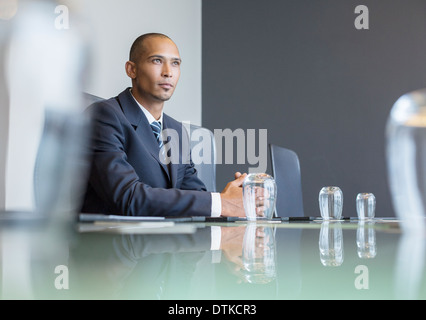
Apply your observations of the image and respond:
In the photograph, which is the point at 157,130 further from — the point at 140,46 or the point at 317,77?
the point at 317,77

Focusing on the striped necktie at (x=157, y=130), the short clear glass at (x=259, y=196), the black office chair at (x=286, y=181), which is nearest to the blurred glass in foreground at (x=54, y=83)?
the short clear glass at (x=259, y=196)

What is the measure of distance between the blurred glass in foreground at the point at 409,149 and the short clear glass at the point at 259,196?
55 centimetres

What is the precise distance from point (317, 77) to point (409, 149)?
3.29 m

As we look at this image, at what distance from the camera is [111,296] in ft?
0.50

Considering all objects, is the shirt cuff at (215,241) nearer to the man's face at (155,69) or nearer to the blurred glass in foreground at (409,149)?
the blurred glass in foreground at (409,149)

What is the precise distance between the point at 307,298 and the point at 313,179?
3.36 metres

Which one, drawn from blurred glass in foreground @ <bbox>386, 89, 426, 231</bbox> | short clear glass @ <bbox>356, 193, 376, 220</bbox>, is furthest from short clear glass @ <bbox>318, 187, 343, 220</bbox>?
blurred glass in foreground @ <bbox>386, 89, 426, 231</bbox>

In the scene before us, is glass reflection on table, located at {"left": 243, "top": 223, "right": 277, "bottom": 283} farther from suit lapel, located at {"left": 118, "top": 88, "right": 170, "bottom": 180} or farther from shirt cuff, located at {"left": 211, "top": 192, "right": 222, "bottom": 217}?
suit lapel, located at {"left": 118, "top": 88, "right": 170, "bottom": 180}

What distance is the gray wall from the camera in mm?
3375

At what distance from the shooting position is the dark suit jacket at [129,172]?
1217 mm

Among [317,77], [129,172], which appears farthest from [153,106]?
[317,77]

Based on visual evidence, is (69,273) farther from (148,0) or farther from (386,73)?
(386,73)
